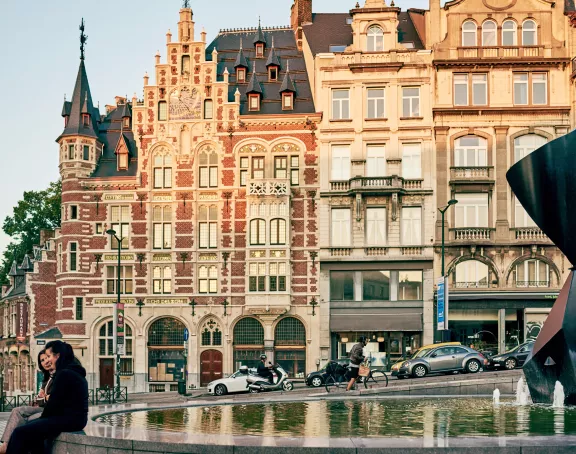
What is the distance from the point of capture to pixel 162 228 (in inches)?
2104

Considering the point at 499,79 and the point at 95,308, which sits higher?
the point at 499,79

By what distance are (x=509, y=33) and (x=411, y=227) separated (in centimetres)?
1178

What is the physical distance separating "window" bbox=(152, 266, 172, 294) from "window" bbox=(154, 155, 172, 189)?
4.66 m

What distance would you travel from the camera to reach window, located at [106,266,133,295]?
5338 centimetres

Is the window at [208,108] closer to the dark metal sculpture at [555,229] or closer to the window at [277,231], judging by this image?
the window at [277,231]

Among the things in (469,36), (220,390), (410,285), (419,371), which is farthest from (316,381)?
(469,36)

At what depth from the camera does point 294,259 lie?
51.8 metres

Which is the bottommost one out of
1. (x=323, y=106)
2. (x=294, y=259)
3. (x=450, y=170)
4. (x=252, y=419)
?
(x=252, y=419)

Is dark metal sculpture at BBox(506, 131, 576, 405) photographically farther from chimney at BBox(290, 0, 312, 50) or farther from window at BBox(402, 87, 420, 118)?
chimney at BBox(290, 0, 312, 50)

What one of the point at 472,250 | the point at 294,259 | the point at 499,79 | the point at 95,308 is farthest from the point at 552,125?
the point at 95,308

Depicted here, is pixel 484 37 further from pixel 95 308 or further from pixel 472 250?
pixel 95 308

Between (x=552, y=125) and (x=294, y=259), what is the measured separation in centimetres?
1548

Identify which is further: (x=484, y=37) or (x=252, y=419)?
(x=484, y=37)

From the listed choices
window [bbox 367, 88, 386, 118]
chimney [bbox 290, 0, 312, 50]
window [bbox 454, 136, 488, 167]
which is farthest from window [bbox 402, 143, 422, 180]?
chimney [bbox 290, 0, 312, 50]
